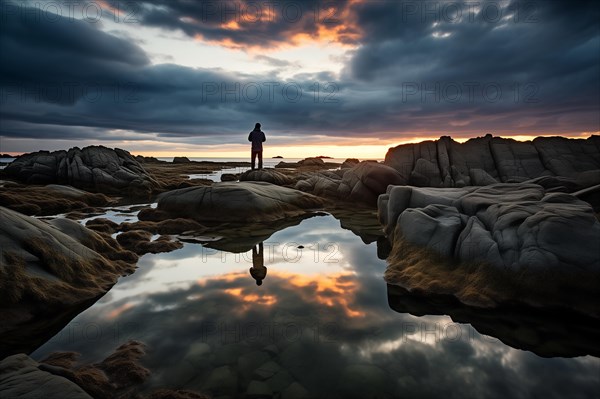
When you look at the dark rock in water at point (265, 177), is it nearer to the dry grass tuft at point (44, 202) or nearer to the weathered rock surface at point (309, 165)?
the dry grass tuft at point (44, 202)

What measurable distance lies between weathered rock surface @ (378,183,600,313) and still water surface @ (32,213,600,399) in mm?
1491

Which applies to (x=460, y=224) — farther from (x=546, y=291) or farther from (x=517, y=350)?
(x=517, y=350)

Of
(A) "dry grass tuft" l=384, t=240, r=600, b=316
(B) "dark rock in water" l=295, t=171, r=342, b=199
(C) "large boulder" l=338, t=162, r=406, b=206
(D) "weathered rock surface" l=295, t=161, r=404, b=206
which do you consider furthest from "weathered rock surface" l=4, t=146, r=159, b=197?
(A) "dry grass tuft" l=384, t=240, r=600, b=316

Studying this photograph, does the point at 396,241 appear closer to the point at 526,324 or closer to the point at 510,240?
the point at 510,240

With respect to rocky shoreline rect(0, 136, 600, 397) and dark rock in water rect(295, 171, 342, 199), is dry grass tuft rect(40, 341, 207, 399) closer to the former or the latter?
rocky shoreline rect(0, 136, 600, 397)

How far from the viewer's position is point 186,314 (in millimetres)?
6211

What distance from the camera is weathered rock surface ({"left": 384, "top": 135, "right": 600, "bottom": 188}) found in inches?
835

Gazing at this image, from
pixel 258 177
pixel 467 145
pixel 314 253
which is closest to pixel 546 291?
pixel 314 253

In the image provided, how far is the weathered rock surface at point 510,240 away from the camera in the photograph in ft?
20.0

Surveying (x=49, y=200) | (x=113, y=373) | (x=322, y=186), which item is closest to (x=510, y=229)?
(x=113, y=373)

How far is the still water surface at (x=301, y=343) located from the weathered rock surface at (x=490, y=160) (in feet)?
55.7

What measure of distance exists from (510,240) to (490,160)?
61.7 ft

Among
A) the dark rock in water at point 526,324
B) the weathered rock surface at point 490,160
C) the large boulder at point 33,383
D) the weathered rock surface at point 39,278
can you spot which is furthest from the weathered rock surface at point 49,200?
the weathered rock surface at point 490,160

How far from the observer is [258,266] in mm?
9227
